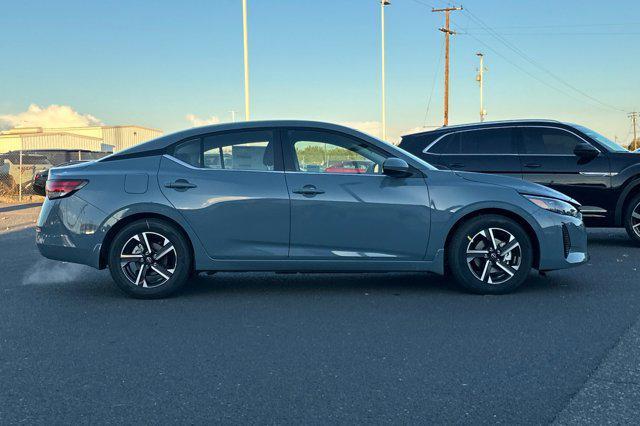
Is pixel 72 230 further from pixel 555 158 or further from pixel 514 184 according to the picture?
pixel 555 158

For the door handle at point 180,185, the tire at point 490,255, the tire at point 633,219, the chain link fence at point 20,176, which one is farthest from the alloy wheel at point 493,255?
the chain link fence at point 20,176

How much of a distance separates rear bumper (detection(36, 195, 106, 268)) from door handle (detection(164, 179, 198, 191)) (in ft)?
2.11

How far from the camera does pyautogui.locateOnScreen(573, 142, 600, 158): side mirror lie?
8.97m

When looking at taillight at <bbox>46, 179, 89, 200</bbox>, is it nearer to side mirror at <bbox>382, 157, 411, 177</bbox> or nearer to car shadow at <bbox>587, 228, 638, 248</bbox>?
side mirror at <bbox>382, 157, 411, 177</bbox>

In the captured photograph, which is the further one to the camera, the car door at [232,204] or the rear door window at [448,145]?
the rear door window at [448,145]

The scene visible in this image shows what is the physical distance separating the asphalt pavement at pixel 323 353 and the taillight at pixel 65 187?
97 cm

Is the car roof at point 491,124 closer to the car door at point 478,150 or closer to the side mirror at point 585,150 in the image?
the car door at point 478,150

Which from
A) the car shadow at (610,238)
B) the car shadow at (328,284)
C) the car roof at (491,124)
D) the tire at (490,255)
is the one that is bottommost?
the car shadow at (328,284)

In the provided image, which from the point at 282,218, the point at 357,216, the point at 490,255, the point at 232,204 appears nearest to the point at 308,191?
the point at 282,218

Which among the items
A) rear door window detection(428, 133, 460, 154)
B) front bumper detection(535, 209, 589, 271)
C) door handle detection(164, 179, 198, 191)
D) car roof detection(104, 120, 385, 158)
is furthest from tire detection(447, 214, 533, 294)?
rear door window detection(428, 133, 460, 154)

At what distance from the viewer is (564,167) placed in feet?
30.2

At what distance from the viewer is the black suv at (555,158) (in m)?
9.07

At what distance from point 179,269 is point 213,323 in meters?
0.96

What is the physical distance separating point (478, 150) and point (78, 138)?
6055 cm
